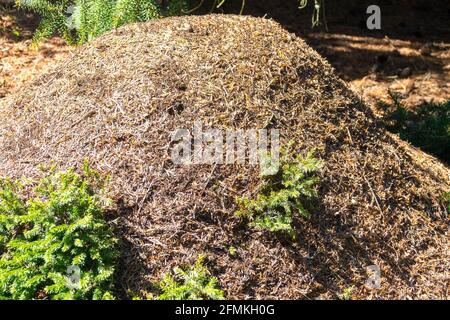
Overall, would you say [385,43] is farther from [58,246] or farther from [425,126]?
[58,246]

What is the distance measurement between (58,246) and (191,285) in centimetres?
71

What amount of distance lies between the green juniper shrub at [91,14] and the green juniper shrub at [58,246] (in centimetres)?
175

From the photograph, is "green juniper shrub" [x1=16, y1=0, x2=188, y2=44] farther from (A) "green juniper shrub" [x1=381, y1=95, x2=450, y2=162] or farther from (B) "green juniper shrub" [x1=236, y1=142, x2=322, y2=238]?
(A) "green juniper shrub" [x1=381, y1=95, x2=450, y2=162]

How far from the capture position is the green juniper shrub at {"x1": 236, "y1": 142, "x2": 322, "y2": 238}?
3248mm

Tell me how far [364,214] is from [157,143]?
4.47 feet

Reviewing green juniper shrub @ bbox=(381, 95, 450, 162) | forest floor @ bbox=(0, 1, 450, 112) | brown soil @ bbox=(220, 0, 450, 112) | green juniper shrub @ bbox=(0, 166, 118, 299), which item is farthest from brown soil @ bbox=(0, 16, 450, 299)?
brown soil @ bbox=(220, 0, 450, 112)

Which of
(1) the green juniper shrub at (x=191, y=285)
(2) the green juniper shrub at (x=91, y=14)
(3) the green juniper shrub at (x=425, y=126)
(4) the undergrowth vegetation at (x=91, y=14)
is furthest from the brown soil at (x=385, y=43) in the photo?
(1) the green juniper shrub at (x=191, y=285)

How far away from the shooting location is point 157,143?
11.2ft

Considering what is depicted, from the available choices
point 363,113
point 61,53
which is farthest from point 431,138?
point 61,53

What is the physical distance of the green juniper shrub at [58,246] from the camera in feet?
9.47

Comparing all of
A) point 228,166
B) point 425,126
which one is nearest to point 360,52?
point 425,126

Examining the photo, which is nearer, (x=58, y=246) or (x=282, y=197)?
(x=58, y=246)

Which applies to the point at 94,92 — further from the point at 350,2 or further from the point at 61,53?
the point at 350,2

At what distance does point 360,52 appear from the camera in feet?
23.2
